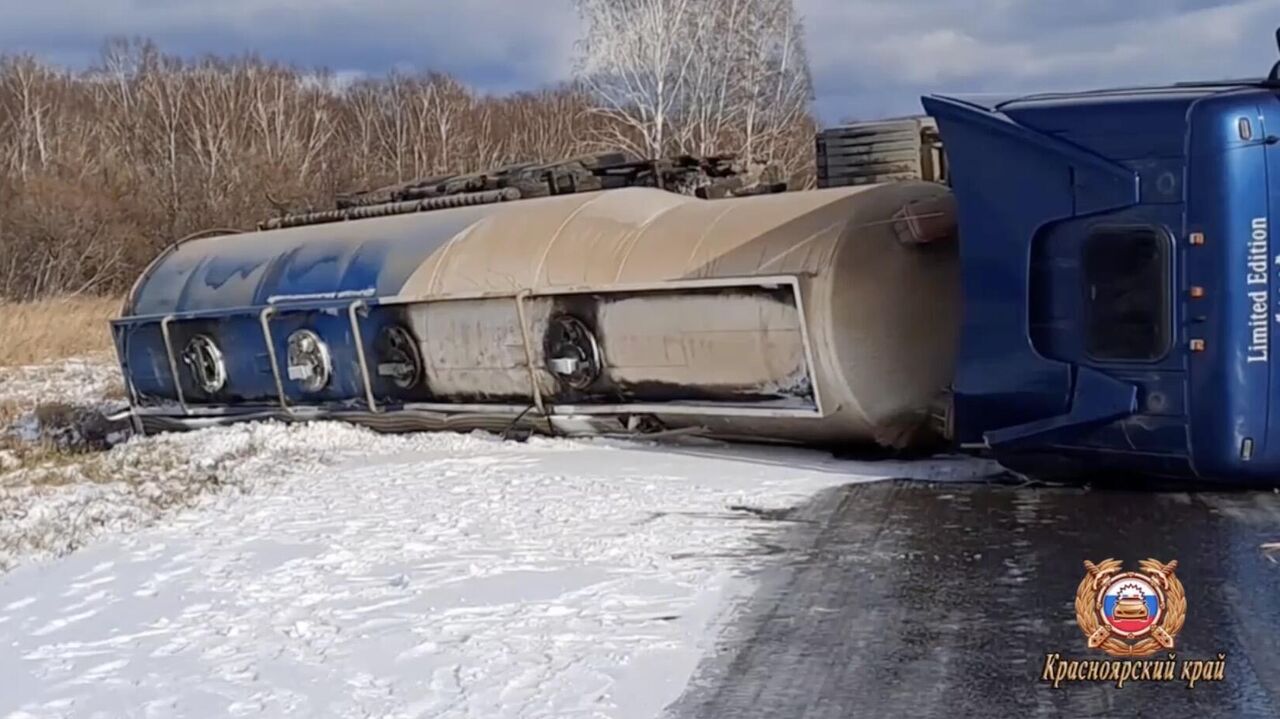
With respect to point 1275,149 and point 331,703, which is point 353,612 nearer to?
point 331,703

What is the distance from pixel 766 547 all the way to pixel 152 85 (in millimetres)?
56653

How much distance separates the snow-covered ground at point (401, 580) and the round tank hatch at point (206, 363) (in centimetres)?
227

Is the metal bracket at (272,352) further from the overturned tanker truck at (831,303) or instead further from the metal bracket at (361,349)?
the metal bracket at (361,349)

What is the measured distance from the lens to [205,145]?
52.3m

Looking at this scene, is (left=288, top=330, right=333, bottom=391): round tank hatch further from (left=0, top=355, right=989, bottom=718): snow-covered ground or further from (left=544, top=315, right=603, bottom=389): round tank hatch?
(left=544, top=315, right=603, bottom=389): round tank hatch

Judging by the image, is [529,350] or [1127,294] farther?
[529,350]

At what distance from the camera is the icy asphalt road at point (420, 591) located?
4.59 meters

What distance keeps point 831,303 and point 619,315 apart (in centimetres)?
157

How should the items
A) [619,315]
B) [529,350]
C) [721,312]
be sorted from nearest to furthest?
[721,312]
[619,315]
[529,350]

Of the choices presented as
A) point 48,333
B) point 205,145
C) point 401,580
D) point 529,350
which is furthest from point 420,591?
point 205,145

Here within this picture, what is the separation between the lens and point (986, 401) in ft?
24.5

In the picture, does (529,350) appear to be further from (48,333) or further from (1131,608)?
(48,333)

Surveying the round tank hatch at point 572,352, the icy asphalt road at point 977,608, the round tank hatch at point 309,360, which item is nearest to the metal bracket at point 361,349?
the round tank hatch at point 309,360

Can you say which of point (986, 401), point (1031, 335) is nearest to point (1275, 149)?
point (1031, 335)
